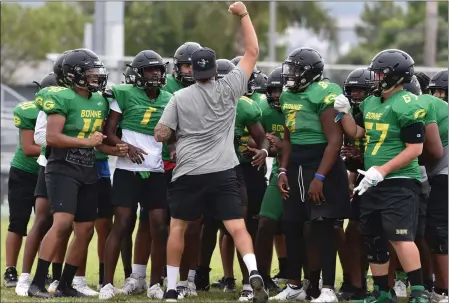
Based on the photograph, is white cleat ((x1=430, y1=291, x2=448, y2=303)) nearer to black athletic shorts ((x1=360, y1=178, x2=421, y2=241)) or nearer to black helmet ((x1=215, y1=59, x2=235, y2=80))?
black athletic shorts ((x1=360, y1=178, x2=421, y2=241))

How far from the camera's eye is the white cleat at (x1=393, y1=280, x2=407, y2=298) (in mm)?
10773

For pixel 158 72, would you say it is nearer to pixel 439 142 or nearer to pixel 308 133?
pixel 308 133

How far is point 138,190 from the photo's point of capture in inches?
403

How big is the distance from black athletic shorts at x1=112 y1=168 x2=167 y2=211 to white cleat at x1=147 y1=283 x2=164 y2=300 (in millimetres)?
722

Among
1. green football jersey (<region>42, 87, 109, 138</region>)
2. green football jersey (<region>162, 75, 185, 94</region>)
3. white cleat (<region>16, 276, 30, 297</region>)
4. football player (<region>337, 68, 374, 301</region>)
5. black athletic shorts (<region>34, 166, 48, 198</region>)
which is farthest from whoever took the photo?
green football jersey (<region>162, 75, 185, 94</region>)

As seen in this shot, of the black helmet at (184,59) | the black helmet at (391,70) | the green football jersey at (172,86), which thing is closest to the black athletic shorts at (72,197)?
the green football jersey at (172,86)

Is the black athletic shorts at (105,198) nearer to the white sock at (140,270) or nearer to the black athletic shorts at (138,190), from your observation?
the black athletic shorts at (138,190)

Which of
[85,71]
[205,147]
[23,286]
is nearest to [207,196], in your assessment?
[205,147]

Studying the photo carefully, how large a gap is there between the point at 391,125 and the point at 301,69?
3.40 ft

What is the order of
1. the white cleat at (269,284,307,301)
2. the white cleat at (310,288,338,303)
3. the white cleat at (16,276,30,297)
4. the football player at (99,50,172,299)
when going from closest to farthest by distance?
1. the white cleat at (310,288,338,303)
2. the white cleat at (269,284,307,301)
3. the football player at (99,50,172,299)
4. the white cleat at (16,276,30,297)

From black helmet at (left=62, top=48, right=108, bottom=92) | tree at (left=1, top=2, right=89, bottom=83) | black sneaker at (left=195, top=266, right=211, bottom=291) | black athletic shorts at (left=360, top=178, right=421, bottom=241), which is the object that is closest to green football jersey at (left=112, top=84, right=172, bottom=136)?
black helmet at (left=62, top=48, right=108, bottom=92)

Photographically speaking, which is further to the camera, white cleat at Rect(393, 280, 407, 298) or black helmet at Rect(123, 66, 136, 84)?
white cleat at Rect(393, 280, 407, 298)

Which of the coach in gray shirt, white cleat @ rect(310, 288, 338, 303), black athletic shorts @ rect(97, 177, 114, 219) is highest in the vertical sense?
the coach in gray shirt

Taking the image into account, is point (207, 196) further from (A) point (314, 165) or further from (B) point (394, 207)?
(B) point (394, 207)
